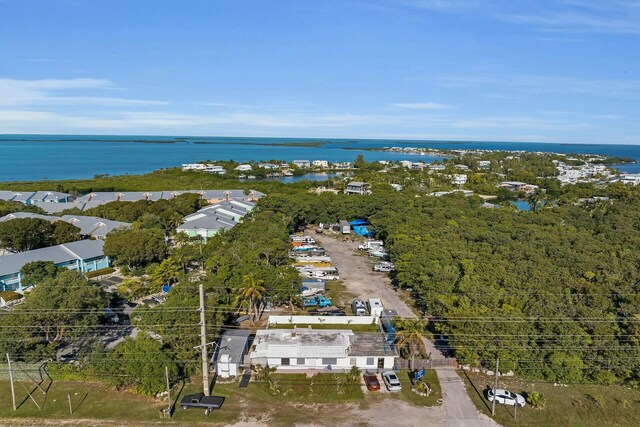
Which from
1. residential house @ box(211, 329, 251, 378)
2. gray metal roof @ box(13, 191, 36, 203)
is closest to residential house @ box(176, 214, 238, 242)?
residential house @ box(211, 329, 251, 378)

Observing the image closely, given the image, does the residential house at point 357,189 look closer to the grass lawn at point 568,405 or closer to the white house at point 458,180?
the white house at point 458,180

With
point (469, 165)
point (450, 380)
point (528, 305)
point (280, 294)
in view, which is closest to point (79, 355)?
point (280, 294)

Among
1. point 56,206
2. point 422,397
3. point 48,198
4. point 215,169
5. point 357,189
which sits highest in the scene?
point 215,169

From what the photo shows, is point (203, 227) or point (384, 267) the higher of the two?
point (203, 227)

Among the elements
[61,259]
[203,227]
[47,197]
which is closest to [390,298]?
[203,227]

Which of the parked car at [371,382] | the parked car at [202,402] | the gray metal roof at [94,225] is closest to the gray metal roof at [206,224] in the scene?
the gray metal roof at [94,225]

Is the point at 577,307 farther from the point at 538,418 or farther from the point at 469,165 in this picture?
the point at 469,165

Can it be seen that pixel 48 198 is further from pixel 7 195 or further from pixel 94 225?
pixel 94 225
